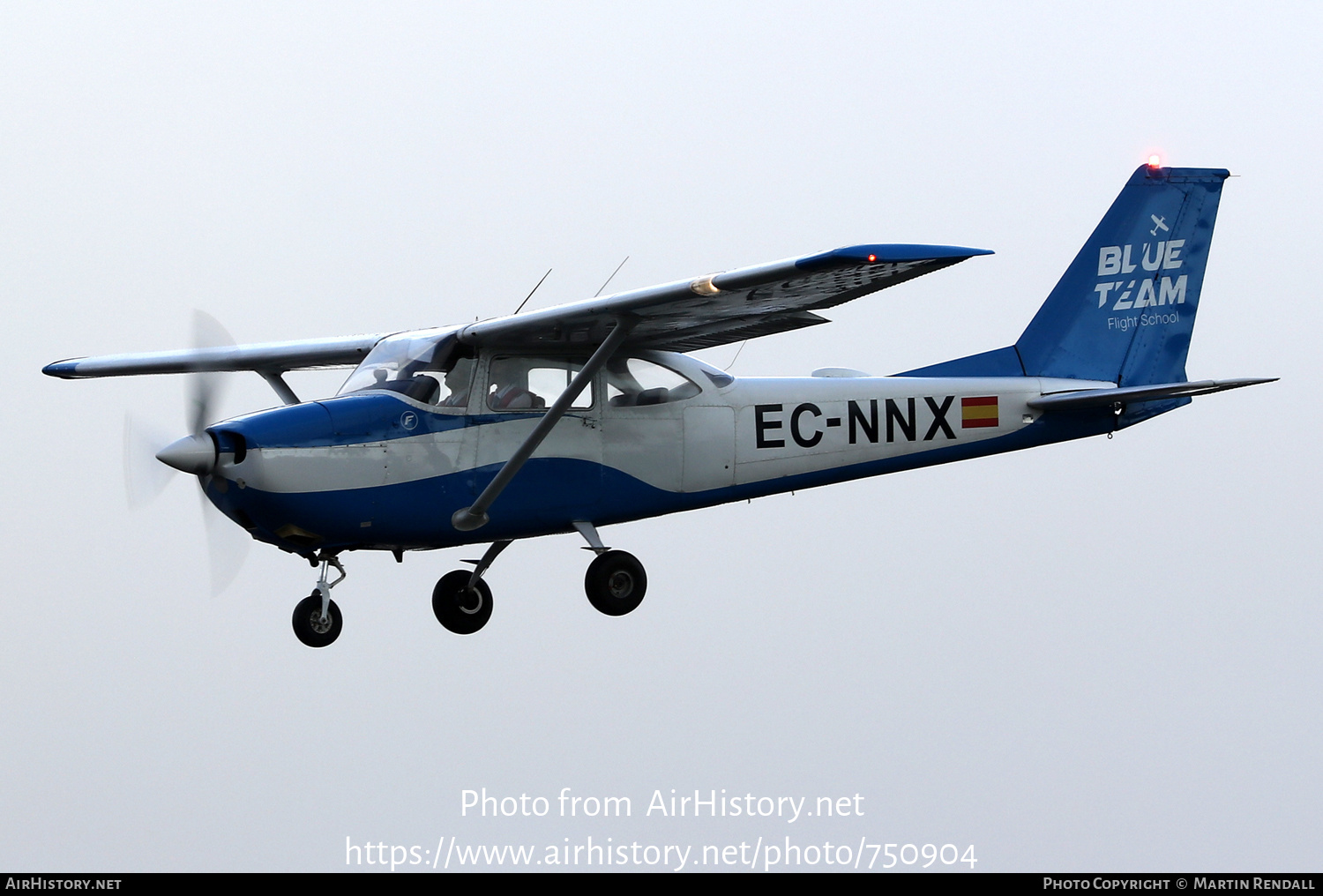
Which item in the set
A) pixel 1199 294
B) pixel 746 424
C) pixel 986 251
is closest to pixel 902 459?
pixel 746 424

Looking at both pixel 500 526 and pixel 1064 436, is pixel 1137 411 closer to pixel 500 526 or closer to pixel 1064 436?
pixel 1064 436

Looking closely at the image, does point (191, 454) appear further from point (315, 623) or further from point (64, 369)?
point (64, 369)

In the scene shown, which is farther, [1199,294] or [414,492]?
[1199,294]

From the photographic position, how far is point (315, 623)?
14156 mm

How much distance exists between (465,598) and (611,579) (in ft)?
4.28

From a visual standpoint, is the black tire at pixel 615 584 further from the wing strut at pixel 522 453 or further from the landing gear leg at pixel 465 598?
the wing strut at pixel 522 453

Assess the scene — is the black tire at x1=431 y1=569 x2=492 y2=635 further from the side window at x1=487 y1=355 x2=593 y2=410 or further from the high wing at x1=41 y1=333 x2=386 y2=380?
the high wing at x1=41 y1=333 x2=386 y2=380

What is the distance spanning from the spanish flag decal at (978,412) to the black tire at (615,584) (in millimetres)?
3196

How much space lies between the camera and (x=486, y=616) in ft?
50.2

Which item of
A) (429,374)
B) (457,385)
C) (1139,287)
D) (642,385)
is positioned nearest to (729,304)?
(642,385)

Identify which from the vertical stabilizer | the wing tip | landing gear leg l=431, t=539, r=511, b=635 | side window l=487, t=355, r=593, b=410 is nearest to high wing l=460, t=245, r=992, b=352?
side window l=487, t=355, r=593, b=410

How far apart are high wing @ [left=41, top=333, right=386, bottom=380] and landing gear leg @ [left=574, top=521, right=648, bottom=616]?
3.21 metres

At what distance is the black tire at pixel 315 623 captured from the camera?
14156 millimetres

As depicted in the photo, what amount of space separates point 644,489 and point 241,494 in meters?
3.33
